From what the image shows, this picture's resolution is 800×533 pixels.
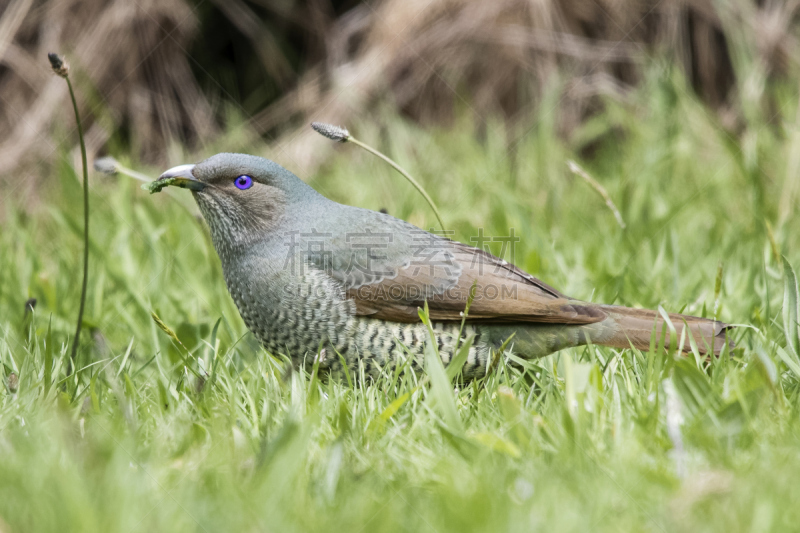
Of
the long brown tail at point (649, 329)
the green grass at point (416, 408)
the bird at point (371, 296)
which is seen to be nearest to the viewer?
the green grass at point (416, 408)

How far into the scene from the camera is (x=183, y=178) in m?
2.85

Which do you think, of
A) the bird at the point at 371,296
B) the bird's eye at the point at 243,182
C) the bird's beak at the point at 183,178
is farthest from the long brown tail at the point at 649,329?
the bird's beak at the point at 183,178

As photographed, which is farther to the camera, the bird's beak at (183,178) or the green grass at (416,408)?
the bird's beak at (183,178)

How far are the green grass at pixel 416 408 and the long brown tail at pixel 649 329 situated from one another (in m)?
0.09

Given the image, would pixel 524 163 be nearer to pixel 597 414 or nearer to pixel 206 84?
pixel 206 84

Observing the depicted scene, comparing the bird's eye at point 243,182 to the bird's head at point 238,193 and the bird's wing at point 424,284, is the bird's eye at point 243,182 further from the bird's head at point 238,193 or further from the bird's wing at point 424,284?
the bird's wing at point 424,284

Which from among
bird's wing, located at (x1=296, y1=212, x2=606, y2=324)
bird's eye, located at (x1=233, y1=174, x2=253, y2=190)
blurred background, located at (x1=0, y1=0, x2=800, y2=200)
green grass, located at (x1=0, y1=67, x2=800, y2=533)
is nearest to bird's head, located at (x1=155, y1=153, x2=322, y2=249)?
bird's eye, located at (x1=233, y1=174, x2=253, y2=190)

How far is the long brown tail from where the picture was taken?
102 inches

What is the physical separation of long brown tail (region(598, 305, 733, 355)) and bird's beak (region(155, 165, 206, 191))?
5.02 ft

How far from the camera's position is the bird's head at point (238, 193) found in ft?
9.43

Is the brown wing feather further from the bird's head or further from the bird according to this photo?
the bird's head

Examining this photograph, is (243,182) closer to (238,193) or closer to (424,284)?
(238,193)

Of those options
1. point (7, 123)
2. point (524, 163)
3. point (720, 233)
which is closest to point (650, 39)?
point (524, 163)

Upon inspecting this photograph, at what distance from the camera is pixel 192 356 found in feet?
8.77
